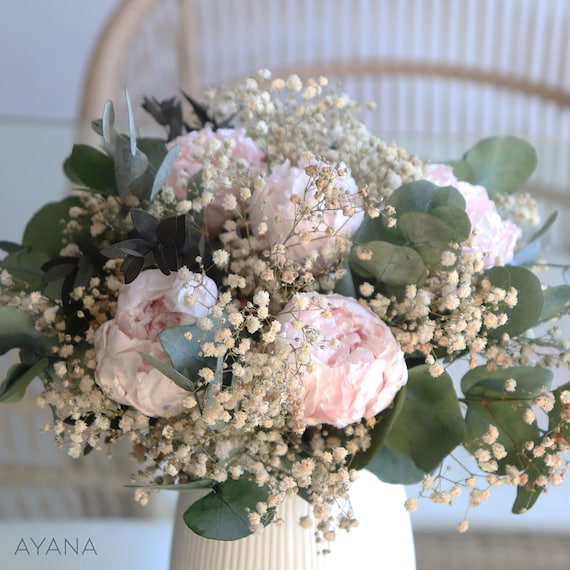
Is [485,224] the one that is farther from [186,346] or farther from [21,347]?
[21,347]

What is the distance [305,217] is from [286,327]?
7 cm

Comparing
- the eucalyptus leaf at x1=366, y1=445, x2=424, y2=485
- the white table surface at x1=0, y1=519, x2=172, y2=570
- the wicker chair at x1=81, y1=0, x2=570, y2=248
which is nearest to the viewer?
the eucalyptus leaf at x1=366, y1=445, x2=424, y2=485

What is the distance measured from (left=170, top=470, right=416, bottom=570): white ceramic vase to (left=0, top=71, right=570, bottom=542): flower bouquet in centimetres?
2

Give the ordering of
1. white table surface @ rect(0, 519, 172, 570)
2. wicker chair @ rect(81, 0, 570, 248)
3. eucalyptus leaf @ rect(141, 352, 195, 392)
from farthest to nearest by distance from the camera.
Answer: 1. wicker chair @ rect(81, 0, 570, 248)
2. white table surface @ rect(0, 519, 172, 570)
3. eucalyptus leaf @ rect(141, 352, 195, 392)

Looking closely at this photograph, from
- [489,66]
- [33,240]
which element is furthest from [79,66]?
[33,240]

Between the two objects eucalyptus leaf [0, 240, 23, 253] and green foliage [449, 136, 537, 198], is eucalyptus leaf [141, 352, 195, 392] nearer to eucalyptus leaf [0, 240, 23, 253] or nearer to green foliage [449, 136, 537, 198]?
eucalyptus leaf [0, 240, 23, 253]

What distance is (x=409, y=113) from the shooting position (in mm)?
1945

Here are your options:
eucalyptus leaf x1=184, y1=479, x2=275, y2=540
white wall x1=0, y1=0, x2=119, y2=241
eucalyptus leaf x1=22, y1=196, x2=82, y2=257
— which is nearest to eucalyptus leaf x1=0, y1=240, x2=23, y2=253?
eucalyptus leaf x1=22, y1=196, x2=82, y2=257

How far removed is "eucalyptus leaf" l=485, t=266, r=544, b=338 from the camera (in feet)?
1.69

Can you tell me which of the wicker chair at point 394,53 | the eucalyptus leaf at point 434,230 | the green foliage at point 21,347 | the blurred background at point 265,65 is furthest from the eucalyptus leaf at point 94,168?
the wicker chair at point 394,53

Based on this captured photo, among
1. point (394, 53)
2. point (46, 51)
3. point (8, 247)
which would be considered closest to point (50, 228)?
point (8, 247)

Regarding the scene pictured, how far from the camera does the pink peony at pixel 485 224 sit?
0.53 m

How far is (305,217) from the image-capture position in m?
0.48

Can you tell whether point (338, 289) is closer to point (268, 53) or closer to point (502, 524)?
point (502, 524)
